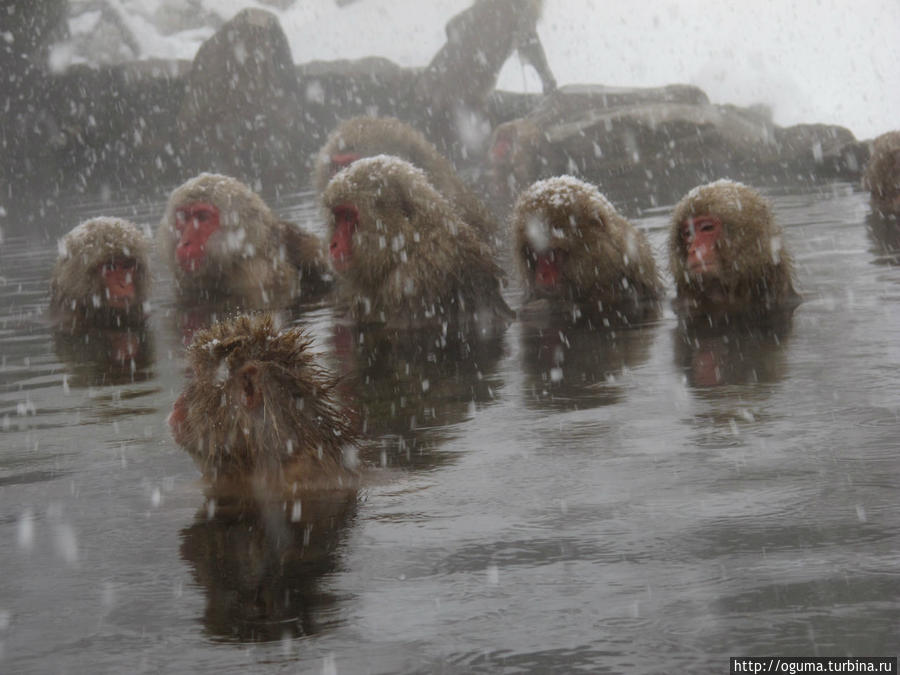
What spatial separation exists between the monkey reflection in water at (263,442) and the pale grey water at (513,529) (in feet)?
0.11

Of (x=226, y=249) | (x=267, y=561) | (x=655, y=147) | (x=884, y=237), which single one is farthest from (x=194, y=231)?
(x=655, y=147)

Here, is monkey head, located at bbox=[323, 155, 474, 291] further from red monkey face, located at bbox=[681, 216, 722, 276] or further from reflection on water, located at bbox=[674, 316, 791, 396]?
reflection on water, located at bbox=[674, 316, 791, 396]

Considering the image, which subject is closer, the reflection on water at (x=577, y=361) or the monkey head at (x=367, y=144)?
the reflection on water at (x=577, y=361)

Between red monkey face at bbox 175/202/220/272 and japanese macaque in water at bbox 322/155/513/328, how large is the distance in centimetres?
159

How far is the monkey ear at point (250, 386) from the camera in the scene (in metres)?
3.42

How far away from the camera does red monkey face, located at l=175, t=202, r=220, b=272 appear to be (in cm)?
773

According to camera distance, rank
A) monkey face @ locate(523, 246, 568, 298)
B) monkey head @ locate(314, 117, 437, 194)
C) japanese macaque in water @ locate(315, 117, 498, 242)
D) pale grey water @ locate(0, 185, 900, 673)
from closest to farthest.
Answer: pale grey water @ locate(0, 185, 900, 673), monkey face @ locate(523, 246, 568, 298), japanese macaque in water @ locate(315, 117, 498, 242), monkey head @ locate(314, 117, 437, 194)

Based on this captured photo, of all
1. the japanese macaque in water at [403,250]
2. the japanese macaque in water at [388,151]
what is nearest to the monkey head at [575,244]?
the japanese macaque in water at [403,250]

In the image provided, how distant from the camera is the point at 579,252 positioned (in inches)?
251

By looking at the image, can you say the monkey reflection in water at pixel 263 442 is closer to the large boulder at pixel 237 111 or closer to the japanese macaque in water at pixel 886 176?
the japanese macaque in water at pixel 886 176

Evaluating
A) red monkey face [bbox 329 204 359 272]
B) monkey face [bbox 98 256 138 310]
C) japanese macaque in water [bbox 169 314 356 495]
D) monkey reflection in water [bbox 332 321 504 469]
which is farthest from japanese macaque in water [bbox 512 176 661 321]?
japanese macaque in water [bbox 169 314 356 495]

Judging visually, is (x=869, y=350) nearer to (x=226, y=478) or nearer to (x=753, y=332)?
(x=753, y=332)

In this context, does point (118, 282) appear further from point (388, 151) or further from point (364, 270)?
point (388, 151)

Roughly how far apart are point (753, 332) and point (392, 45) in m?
24.7
